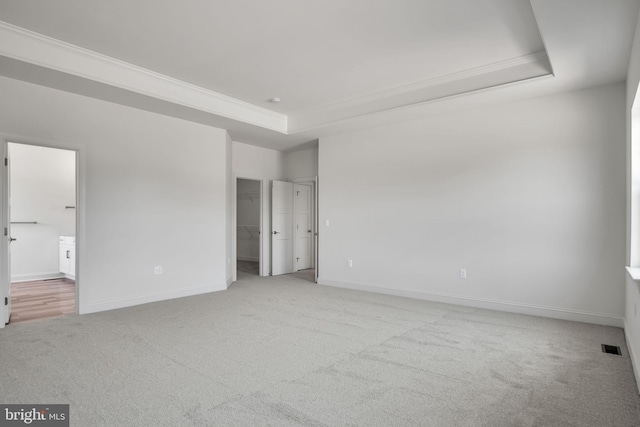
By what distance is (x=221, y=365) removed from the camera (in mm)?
2889

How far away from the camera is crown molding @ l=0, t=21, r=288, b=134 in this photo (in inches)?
137

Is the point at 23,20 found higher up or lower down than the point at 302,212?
higher up

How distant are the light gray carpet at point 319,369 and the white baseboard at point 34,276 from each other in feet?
11.9

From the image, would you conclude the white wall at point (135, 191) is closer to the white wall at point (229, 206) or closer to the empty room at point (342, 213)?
the empty room at point (342, 213)

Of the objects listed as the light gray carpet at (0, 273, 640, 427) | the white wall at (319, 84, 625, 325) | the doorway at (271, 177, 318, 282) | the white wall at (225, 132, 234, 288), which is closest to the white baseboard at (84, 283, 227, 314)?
Answer: the light gray carpet at (0, 273, 640, 427)

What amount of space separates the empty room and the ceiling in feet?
0.09

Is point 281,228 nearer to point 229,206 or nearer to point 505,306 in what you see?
point 229,206

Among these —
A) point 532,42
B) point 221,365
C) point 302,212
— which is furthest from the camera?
point 302,212

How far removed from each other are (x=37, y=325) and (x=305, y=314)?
2938 mm

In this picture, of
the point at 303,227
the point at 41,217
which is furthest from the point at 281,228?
the point at 41,217

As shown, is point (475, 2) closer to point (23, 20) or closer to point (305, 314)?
point (305, 314)

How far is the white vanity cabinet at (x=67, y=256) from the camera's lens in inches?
269

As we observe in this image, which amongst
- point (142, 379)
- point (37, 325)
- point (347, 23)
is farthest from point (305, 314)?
point (347, 23)

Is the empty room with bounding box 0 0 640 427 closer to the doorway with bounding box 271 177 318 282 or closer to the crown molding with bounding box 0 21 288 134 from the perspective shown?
the crown molding with bounding box 0 21 288 134
